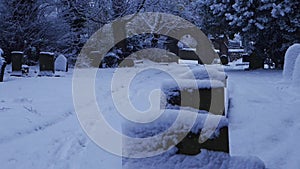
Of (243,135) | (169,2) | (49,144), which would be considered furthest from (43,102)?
(169,2)

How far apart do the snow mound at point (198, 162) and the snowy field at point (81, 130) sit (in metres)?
0.07

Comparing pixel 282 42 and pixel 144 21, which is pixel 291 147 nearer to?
pixel 282 42

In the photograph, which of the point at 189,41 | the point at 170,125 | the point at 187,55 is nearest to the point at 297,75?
the point at 170,125

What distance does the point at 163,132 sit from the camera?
3.03 metres

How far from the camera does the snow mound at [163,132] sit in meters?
3.02

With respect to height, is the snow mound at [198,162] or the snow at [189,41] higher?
the snow at [189,41]

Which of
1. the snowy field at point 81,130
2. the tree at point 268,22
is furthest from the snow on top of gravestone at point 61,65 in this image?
the tree at point 268,22

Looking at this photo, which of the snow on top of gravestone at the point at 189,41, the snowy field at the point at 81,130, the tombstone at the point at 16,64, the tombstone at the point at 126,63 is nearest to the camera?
the snowy field at the point at 81,130

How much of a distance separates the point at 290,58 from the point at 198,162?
27.7 feet

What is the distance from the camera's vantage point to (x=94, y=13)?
19.9 m

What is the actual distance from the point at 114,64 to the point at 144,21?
12.3 ft

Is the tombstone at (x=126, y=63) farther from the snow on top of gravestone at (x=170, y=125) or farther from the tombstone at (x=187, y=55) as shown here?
the snow on top of gravestone at (x=170, y=125)

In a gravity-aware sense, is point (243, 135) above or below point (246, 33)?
below

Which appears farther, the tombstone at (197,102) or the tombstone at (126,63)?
the tombstone at (126,63)
